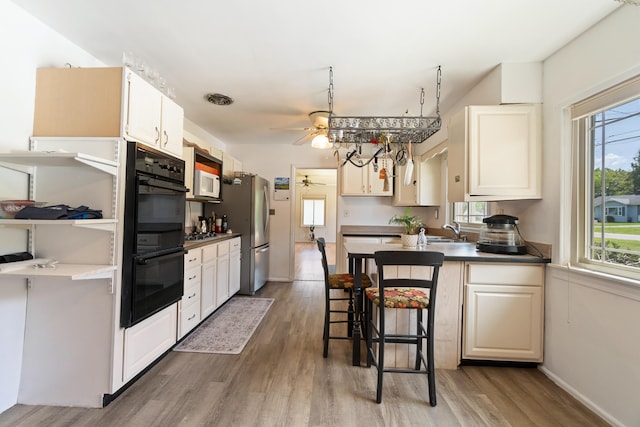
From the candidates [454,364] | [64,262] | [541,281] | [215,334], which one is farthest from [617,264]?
[64,262]

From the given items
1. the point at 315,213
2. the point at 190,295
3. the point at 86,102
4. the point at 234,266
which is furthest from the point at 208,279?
the point at 315,213

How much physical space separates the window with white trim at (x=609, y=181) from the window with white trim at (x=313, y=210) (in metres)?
9.35

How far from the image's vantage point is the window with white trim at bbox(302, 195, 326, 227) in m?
11.2

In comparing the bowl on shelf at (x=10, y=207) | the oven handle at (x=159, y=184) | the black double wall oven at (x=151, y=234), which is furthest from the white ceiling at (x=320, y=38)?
the bowl on shelf at (x=10, y=207)

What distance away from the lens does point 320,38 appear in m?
1.96

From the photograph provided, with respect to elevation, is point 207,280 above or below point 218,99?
below

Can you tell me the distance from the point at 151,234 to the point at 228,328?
1.37 metres

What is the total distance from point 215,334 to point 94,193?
1.64 meters

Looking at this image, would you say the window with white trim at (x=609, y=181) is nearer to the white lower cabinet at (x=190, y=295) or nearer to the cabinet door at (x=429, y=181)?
the cabinet door at (x=429, y=181)

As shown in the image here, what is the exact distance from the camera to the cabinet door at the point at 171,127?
2.13 meters

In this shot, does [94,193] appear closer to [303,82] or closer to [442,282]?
[303,82]

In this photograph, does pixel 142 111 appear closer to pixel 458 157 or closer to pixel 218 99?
pixel 218 99

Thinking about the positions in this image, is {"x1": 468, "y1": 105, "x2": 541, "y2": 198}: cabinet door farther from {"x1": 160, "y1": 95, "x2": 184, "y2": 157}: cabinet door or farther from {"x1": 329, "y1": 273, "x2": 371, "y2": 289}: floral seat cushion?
{"x1": 160, "y1": 95, "x2": 184, "y2": 157}: cabinet door

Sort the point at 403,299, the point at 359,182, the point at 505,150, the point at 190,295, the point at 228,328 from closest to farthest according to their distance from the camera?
the point at 403,299
the point at 505,150
the point at 190,295
the point at 228,328
the point at 359,182
